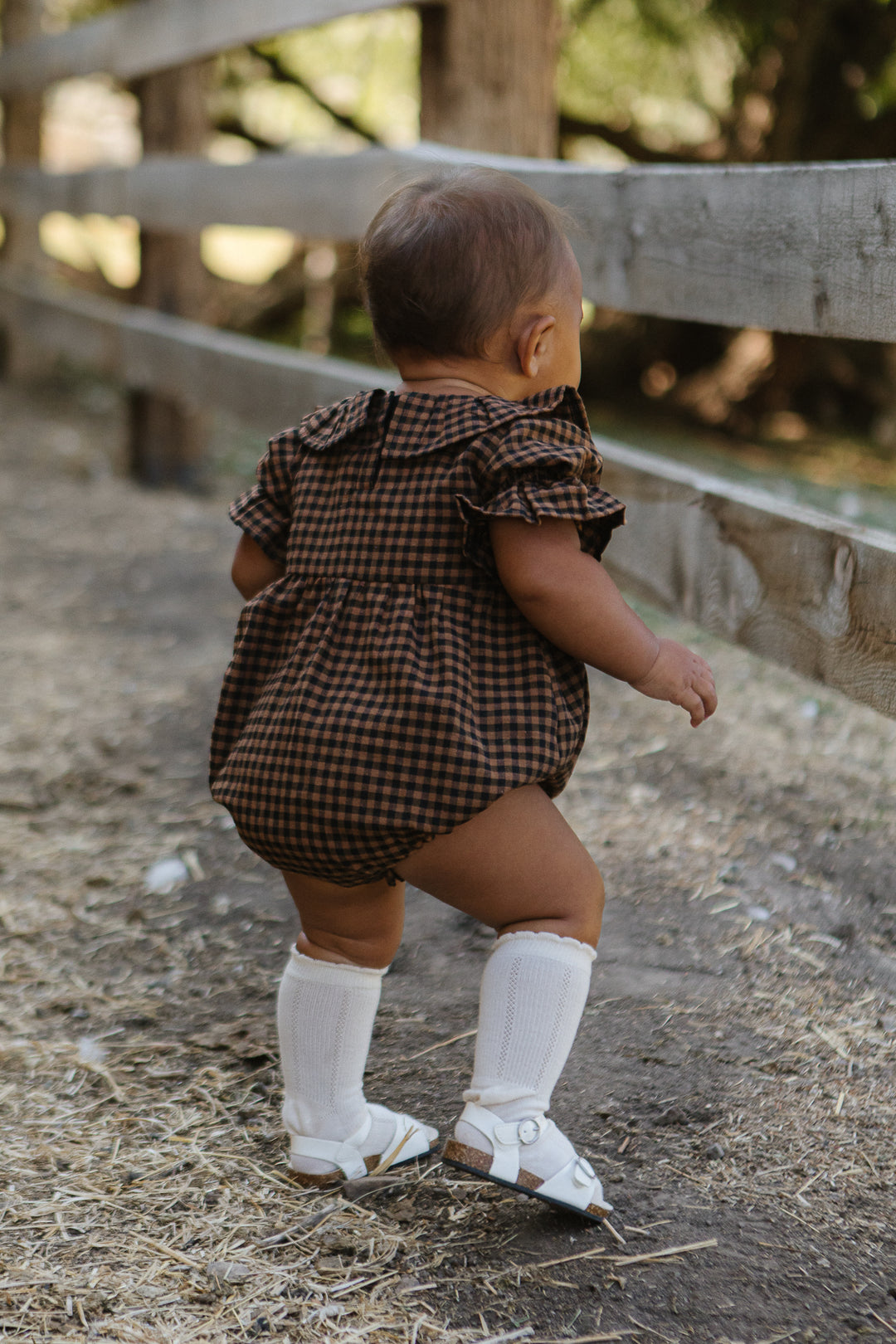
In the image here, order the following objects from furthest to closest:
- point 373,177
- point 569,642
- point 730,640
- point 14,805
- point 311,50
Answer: point 311,50, point 373,177, point 14,805, point 730,640, point 569,642

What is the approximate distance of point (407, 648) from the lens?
1368mm

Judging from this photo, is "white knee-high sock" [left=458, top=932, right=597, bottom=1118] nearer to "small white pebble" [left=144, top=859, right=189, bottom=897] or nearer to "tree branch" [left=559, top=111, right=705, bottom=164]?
"small white pebble" [left=144, top=859, right=189, bottom=897]

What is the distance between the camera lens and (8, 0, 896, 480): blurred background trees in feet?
21.8

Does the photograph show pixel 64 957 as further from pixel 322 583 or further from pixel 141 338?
pixel 141 338

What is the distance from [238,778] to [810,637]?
0.97m

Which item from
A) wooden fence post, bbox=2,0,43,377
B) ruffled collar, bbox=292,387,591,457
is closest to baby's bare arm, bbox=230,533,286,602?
ruffled collar, bbox=292,387,591,457

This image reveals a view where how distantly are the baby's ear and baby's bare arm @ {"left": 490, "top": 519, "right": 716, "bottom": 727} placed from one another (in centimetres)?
20

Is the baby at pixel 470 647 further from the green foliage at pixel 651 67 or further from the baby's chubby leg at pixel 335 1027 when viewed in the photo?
the green foliage at pixel 651 67

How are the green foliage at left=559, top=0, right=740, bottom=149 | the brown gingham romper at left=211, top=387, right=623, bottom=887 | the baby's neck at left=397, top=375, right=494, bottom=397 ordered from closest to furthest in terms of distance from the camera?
the brown gingham romper at left=211, top=387, right=623, bottom=887, the baby's neck at left=397, top=375, right=494, bottom=397, the green foliage at left=559, top=0, right=740, bottom=149

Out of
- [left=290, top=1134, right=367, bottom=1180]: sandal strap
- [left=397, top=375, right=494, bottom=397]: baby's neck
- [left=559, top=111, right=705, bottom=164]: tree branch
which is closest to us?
[left=397, top=375, right=494, bottom=397]: baby's neck

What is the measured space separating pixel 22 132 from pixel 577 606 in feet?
24.4

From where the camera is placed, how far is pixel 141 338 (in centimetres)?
521

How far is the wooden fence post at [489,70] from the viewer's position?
2979mm

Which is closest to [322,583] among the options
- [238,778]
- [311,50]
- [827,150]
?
[238,778]
